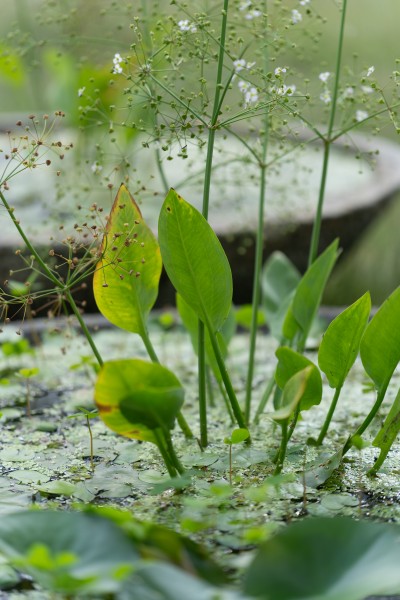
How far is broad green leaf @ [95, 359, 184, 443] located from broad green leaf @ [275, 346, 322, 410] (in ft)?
0.40

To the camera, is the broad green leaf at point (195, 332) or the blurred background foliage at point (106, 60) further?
the blurred background foliage at point (106, 60)

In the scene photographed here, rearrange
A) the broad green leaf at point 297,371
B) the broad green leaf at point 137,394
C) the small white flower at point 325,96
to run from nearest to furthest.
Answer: the broad green leaf at point 137,394 → the broad green leaf at point 297,371 → the small white flower at point 325,96

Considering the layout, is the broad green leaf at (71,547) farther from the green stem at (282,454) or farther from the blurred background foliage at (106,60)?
the blurred background foliage at (106,60)

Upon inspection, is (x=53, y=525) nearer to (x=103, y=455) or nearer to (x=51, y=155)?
(x=103, y=455)

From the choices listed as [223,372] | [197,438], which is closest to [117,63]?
[223,372]

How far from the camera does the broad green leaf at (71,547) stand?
559 mm

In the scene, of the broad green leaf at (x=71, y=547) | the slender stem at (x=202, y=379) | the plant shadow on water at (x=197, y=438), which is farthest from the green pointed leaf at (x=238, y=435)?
the broad green leaf at (x=71, y=547)

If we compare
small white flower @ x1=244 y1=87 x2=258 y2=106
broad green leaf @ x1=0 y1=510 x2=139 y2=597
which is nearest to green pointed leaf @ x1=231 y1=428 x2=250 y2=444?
broad green leaf @ x1=0 y1=510 x2=139 y2=597

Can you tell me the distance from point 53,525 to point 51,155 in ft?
5.10

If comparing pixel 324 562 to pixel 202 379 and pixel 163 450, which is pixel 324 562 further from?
pixel 202 379

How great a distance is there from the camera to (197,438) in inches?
38.4

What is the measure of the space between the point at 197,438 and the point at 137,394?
0.31 m

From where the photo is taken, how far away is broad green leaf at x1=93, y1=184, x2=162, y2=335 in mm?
869

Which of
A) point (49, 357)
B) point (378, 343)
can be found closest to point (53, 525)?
point (378, 343)
